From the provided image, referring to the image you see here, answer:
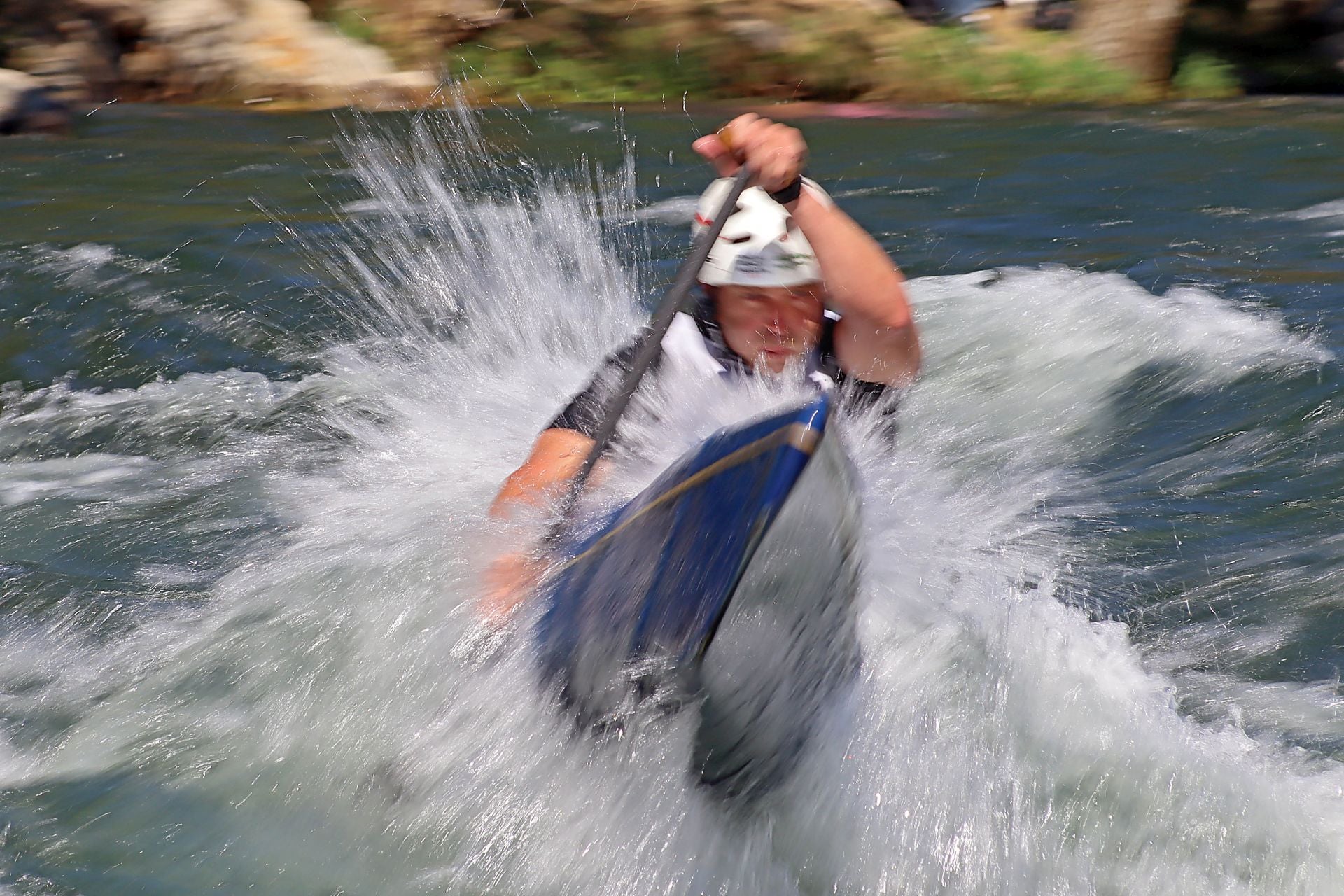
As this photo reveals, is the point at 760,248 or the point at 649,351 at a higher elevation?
the point at 760,248

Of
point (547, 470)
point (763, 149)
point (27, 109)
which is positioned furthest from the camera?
point (27, 109)

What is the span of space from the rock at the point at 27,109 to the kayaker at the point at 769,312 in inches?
355

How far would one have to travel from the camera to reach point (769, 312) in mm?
3340

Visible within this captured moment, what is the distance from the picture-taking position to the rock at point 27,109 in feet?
35.3

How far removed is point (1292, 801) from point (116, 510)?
3732 millimetres

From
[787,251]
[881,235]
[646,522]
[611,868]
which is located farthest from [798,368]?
[881,235]

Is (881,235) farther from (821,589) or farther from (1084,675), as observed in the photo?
(821,589)

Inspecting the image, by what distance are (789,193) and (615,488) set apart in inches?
32.8

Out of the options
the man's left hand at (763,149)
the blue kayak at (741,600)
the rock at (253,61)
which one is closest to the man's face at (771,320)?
the man's left hand at (763,149)

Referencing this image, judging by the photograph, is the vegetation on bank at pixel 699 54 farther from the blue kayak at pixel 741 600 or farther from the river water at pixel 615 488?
the blue kayak at pixel 741 600

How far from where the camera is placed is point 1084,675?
3.20 meters

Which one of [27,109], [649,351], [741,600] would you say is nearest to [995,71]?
[27,109]

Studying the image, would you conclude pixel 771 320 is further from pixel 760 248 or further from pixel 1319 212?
pixel 1319 212

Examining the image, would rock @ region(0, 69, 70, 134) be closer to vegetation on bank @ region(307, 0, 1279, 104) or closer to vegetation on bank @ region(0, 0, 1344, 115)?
vegetation on bank @ region(0, 0, 1344, 115)
